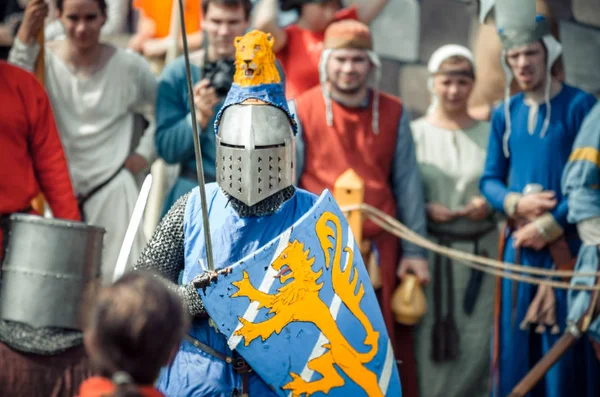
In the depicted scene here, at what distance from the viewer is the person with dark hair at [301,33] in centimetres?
773

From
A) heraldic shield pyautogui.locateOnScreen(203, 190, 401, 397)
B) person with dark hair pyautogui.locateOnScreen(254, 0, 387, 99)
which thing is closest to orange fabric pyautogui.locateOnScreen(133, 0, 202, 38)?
person with dark hair pyautogui.locateOnScreen(254, 0, 387, 99)

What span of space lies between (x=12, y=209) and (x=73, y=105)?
1.26 metres

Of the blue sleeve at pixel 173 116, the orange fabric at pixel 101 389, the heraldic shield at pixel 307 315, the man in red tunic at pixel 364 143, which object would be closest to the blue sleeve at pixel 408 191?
the man in red tunic at pixel 364 143

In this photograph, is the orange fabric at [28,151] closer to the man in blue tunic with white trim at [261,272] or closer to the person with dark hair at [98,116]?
the person with dark hair at [98,116]

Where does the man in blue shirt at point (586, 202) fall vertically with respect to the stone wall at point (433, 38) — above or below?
below

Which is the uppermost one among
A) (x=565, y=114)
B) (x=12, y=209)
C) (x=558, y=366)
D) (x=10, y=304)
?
(x=565, y=114)

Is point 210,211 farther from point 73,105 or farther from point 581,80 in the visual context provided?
point 581,80

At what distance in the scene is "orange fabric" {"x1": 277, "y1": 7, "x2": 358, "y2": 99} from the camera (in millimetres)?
7738

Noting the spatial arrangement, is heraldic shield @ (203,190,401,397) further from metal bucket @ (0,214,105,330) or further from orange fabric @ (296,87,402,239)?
orange fabric @ (296,87,402,239)

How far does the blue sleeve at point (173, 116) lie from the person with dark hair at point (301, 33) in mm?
599

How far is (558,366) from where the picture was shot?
24.3 feet

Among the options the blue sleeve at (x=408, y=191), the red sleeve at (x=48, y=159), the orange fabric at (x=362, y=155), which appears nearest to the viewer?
the red sleeve at (x=48, y=159)

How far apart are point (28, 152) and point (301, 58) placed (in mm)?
1803

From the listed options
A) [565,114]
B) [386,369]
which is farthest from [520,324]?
[386,369]
